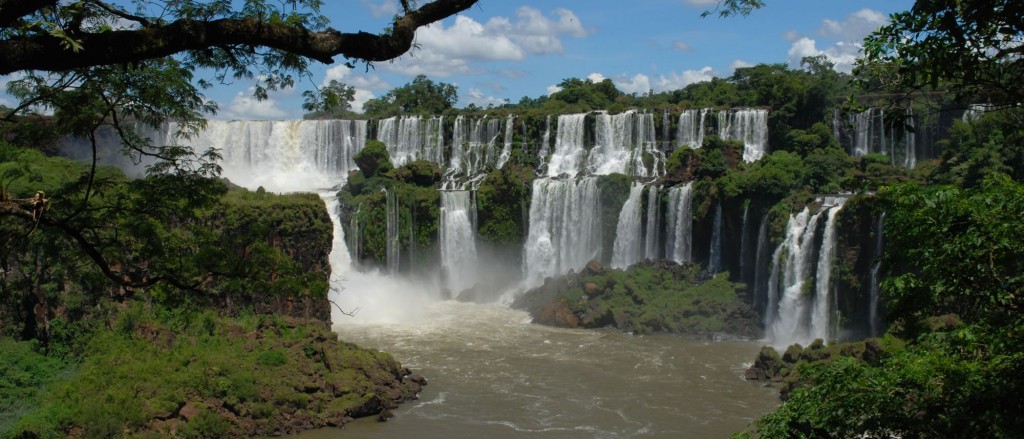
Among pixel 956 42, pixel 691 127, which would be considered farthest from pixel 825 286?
pixel 956 42

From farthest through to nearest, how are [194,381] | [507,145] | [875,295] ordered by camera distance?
1. [507,145]
2. [875,295]
3. [194,381]

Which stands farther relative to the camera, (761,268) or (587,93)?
(587,93)

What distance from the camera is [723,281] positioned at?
30000mm

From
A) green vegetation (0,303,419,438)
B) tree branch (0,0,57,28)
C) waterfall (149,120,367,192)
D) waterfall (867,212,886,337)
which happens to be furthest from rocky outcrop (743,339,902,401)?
waterfall (149,120,367,192)

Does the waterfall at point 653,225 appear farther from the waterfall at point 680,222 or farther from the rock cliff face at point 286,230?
the rock cliff face at point 286,230

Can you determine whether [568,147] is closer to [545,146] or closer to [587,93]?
[545,146]

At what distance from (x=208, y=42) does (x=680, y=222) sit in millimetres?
27979

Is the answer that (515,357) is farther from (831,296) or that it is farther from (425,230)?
(425,230)

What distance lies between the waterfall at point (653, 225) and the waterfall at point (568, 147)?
6.05m

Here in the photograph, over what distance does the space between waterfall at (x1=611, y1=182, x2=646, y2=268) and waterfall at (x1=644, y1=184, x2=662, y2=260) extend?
31 centimetres

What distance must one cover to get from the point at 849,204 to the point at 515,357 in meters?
9.76

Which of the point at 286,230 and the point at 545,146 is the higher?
the point at 545,146

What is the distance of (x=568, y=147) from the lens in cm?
3941

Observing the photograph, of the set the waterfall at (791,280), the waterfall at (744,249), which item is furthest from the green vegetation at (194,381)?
the waterfall at (744,249)
